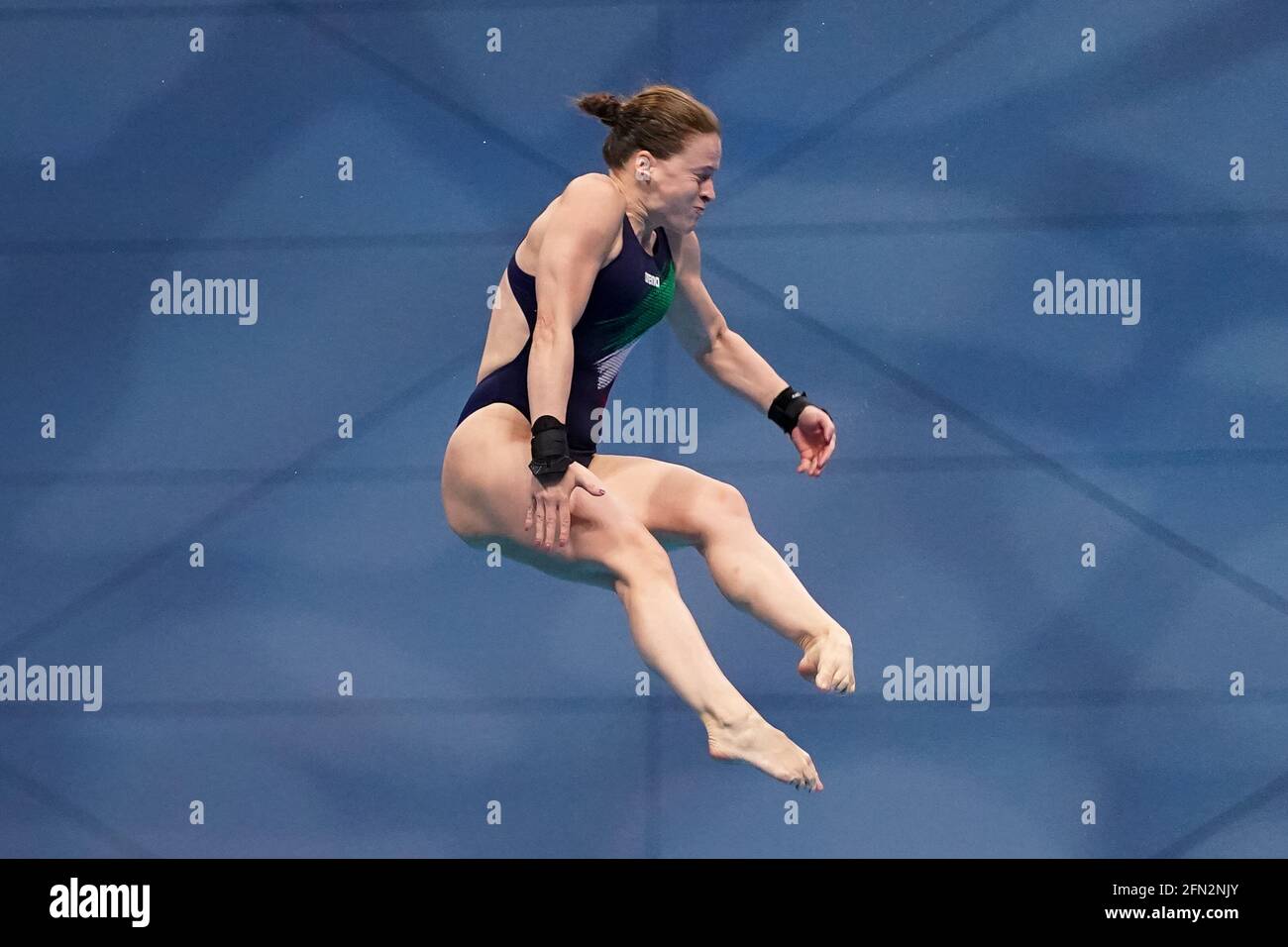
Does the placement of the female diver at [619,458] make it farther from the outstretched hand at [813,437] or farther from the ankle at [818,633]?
the outstretched hand at [813,437]

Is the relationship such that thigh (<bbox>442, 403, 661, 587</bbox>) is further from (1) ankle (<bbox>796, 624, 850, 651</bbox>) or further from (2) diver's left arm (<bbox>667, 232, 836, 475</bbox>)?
(2) diver's left arm (<bbox>667, 232, 836, 475</bbox>)

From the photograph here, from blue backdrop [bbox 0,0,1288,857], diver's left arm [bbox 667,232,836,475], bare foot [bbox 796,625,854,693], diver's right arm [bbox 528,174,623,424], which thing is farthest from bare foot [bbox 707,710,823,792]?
blue backdrop [bbox 0,0,1288,857]

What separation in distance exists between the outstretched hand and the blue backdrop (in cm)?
124

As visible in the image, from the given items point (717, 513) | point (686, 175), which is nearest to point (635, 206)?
point (686, 175)

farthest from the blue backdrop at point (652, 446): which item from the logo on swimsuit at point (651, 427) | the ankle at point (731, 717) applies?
the ankle at point (731, 717)

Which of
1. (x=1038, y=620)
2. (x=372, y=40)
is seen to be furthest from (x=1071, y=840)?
(x=372, y=40)

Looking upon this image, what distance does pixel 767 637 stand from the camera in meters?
5.41

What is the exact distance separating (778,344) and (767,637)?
2.80 feet

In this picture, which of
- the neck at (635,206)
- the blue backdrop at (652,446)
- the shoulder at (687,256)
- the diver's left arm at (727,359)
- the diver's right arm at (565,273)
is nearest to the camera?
the diver's right arm at (565,273)

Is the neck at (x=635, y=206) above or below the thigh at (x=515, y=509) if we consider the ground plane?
above

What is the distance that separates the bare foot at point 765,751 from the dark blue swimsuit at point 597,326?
72cm

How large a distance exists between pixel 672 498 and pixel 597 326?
381 millimetres

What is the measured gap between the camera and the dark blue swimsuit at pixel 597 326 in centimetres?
372

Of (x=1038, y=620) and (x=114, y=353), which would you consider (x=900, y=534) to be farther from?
(x=114, y=353)
